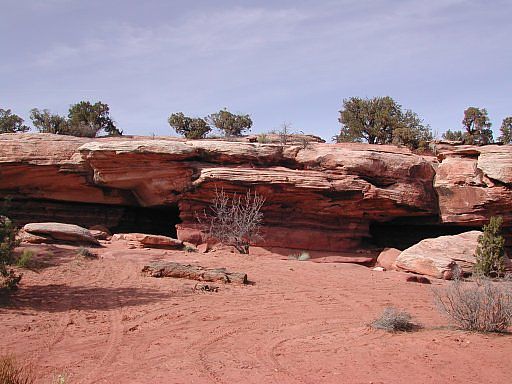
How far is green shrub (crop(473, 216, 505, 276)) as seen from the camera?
14.8 metres

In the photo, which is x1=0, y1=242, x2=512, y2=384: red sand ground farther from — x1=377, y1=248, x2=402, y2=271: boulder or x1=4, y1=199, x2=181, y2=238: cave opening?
x1=4, y1=199, x2=181, y2=238: cave opening

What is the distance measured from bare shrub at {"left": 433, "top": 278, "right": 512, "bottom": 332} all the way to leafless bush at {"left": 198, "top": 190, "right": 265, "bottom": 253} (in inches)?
426

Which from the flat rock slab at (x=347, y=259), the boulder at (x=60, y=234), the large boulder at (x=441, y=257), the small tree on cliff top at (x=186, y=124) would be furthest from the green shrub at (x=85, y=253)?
the small tree on cliff top at (x=186, y=124)

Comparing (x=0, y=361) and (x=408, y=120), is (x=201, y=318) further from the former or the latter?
(x=408, y=120)

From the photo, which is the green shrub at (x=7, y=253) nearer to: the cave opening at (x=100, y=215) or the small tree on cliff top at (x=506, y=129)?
the cave opening at (x=100, y=215)

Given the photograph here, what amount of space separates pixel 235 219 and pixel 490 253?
848cm

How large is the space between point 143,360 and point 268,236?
14023 mm

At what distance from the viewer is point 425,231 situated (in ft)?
69.8

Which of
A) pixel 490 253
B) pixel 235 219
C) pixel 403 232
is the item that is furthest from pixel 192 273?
pixel 403 232

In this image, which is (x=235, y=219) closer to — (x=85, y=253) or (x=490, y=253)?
(x=85, y=253)

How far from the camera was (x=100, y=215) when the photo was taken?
22.0 meters

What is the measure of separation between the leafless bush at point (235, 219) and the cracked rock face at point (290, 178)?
16.4 inches

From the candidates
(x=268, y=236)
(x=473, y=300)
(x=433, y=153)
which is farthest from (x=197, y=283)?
(x=433, y=153)

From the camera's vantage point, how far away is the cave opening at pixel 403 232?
20.7 metres
